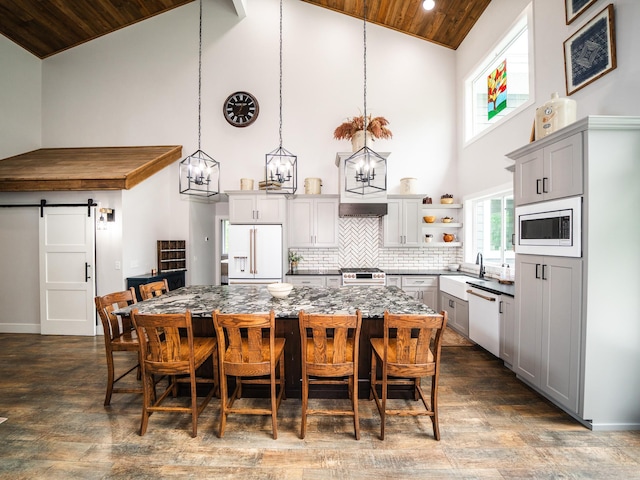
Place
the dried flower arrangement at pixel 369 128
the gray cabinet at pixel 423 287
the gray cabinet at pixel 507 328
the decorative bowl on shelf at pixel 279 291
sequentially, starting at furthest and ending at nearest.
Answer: the gray cabinet at pixel 423 287 < the dried flower arrangement at pixel 369 128 < the gray cabinet at pixel 507 328 < the decorative bowl on shelf at pixel 279 291

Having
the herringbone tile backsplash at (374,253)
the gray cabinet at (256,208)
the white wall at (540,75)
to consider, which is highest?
the white wall at (540,75)

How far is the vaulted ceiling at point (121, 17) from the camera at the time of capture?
4.98m

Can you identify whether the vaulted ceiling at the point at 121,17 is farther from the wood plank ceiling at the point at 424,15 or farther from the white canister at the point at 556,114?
the white canister at the point at 556,114

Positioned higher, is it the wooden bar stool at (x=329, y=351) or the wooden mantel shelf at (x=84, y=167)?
the wooden mantel shelf at (x=84, y=167)

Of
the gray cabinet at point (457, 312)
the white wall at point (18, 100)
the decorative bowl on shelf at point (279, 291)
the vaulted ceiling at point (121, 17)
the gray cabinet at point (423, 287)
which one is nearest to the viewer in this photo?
the decorative bowl on shelf at point (279, 291)

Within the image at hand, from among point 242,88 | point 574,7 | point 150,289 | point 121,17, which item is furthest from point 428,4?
point 150,289

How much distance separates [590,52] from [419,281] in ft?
11.8

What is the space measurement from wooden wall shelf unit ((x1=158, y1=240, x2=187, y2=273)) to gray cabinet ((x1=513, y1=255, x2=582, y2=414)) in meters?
5.35

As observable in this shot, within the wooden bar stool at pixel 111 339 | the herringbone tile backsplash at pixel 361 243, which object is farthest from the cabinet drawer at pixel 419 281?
the wooden bar stool at pixel 111 339

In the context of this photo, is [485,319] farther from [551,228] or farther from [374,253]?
[374,253]

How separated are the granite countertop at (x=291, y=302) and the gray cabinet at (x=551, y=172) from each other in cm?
146

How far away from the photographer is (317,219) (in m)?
5.52

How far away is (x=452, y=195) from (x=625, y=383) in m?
4.08

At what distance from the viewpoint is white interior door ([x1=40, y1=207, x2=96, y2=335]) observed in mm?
4707
